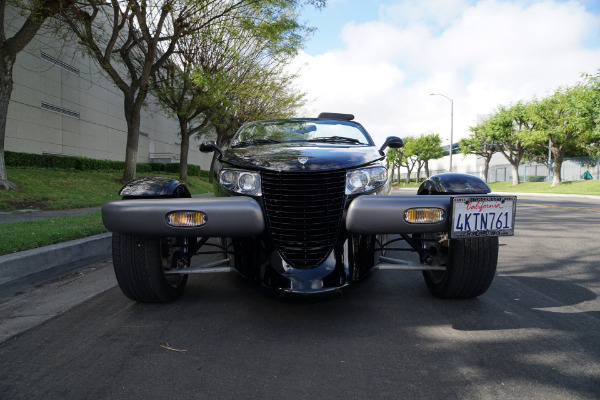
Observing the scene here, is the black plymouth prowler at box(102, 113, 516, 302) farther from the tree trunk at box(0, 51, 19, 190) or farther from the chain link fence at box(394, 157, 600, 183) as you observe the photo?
the chain link fence at box(394, 157, 600, 183)

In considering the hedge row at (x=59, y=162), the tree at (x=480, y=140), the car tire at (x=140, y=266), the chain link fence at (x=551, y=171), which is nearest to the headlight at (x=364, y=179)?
the car tire at (x=140, y=266)

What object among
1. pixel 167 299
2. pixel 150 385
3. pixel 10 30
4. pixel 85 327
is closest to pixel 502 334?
pixel 150 385

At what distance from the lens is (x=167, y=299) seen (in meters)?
3.09

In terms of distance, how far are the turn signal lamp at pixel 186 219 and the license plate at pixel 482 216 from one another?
1565mm

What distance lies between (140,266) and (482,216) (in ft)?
7.63

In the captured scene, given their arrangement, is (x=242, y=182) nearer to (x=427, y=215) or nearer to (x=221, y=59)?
(x=427, y=215)

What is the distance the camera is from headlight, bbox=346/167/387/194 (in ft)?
9.02

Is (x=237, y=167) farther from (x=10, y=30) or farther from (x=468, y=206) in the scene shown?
(x=10, y=30)

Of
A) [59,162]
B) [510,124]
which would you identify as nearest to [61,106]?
[59,162]

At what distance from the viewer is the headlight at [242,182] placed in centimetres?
278

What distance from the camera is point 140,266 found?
2.87 m

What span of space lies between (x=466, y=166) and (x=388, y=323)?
7205 cm

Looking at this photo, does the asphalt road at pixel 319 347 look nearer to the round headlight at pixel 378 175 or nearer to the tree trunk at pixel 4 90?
the round headlight at pixel 378 175

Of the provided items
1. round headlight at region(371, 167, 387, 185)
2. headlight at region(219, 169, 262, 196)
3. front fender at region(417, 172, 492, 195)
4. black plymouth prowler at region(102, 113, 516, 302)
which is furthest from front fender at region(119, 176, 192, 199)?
front fender at region(417, 172, 492, 195)
